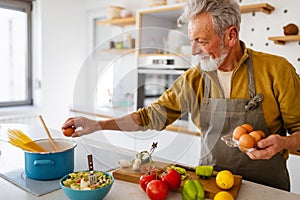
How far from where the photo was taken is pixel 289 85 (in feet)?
3.66

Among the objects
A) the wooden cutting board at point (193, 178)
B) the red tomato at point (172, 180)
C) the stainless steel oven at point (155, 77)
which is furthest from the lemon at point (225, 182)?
the stainless steel oven at point (155, 77)

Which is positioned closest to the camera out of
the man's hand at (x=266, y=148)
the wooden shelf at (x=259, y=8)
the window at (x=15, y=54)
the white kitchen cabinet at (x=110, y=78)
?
the man's hand at (x=266, y=148)

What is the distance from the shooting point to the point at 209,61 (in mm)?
1168

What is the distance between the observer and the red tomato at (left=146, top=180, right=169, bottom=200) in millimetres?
813

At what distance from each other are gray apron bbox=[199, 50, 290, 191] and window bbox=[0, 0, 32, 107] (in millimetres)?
2651

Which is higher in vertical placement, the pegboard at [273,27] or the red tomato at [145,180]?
the pegboard at [273,27]

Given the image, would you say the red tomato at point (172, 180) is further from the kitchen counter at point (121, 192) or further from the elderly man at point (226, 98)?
the elderly man at point (226, 98)

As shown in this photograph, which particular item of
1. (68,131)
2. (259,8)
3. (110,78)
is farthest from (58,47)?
(68,131)

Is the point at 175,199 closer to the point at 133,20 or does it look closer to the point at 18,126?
the point at 18,126

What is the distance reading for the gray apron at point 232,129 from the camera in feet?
3.88

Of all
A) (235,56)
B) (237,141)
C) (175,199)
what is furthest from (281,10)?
(175,199)

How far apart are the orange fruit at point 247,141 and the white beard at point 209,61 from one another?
0.38 metres

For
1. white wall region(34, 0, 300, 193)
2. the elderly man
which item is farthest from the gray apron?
white wall region(34, 0, 300, 193)

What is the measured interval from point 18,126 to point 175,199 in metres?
1.43
